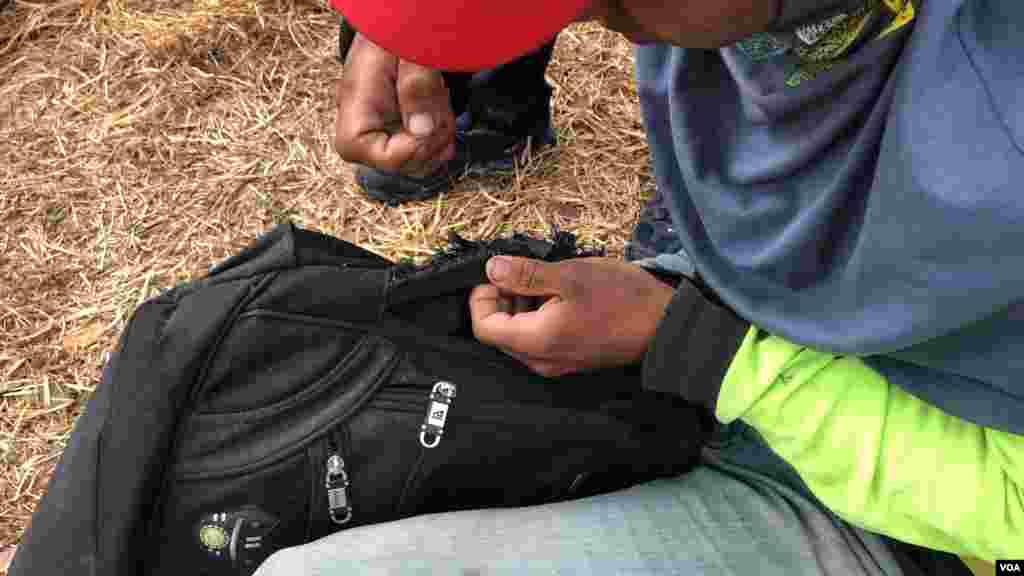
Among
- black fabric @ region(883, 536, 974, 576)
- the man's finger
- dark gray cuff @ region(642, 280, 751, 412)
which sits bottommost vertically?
black fabric @ region(883, 536, 974, 576)

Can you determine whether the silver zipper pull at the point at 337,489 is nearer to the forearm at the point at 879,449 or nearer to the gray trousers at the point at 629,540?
the gray trousers at the point at 629,540

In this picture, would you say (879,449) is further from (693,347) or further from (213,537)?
(213,537)

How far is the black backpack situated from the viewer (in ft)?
3.31

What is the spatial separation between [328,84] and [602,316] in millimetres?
1205

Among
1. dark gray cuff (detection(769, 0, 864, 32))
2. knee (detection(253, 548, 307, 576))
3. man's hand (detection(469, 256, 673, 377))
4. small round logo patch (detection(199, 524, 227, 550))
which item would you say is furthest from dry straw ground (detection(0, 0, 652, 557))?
dark gray cuff (detection(769, 0, 864, 32))

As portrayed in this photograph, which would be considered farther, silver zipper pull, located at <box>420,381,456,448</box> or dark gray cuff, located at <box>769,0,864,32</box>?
silver zipper pull, located at <box>420,381,456,448</box>

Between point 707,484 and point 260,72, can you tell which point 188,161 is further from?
point 707,484

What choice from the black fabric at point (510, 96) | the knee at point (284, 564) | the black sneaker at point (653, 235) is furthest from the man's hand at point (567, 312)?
the black fabric at point (510, 96)

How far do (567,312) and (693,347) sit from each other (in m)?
0.16

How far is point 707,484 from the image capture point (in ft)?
3.79

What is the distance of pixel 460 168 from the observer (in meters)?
1.88

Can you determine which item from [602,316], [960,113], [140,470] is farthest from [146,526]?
[960,113]

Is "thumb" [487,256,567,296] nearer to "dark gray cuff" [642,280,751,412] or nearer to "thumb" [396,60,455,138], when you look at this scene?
"dark gray cuff" [642,280,751,412]

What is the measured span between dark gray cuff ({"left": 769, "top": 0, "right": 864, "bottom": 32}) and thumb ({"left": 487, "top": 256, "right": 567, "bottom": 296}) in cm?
46
